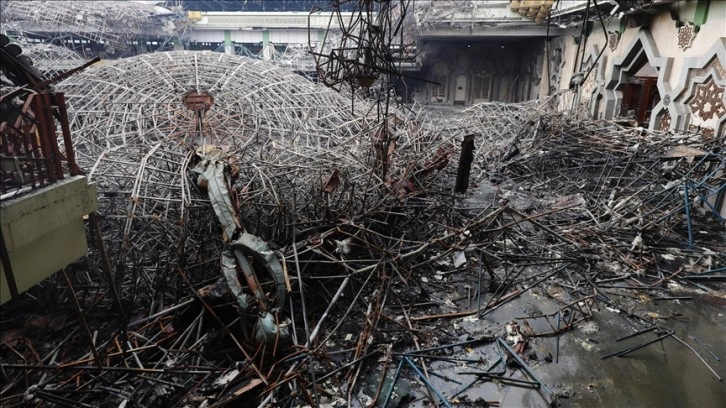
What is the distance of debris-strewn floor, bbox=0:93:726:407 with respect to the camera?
12.7 feet

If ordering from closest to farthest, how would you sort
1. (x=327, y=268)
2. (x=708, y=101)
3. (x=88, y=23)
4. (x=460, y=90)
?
(x=327, y=268) < (x=708, y=101) < (x=88, y=23) < (x=460, y=90)

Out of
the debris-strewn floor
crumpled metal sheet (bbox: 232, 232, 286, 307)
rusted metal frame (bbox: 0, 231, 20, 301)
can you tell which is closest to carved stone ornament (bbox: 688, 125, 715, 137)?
the debris-strewn floor

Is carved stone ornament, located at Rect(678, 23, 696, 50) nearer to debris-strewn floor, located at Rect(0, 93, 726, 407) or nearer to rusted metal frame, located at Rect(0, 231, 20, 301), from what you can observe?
debris-strewn floor, located at Rect(0, 93, 726, 407)

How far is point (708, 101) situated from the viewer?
8461 mm

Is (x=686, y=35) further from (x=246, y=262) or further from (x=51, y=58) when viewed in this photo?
(x=51, y=58)

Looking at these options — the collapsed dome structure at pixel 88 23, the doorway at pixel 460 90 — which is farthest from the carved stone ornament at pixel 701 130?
the collapsed dome structure at pixel 88 23

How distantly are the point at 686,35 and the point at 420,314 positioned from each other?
29.0ft

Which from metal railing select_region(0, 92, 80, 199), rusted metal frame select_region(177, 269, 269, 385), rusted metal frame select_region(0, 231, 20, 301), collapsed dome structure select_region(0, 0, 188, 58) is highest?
collapsed dome structure select_region(0, 0, 188, 58)

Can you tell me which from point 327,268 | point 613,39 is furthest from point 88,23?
point 327,268

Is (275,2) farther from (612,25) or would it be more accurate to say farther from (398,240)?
(398,240)

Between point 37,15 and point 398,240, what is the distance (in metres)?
25.2

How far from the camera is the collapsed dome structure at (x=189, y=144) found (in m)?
5.23

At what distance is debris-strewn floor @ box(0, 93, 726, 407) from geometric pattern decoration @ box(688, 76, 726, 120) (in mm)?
669

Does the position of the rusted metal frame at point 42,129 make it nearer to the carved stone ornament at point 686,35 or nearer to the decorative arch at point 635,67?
the carved stone ornament at point 686,35
